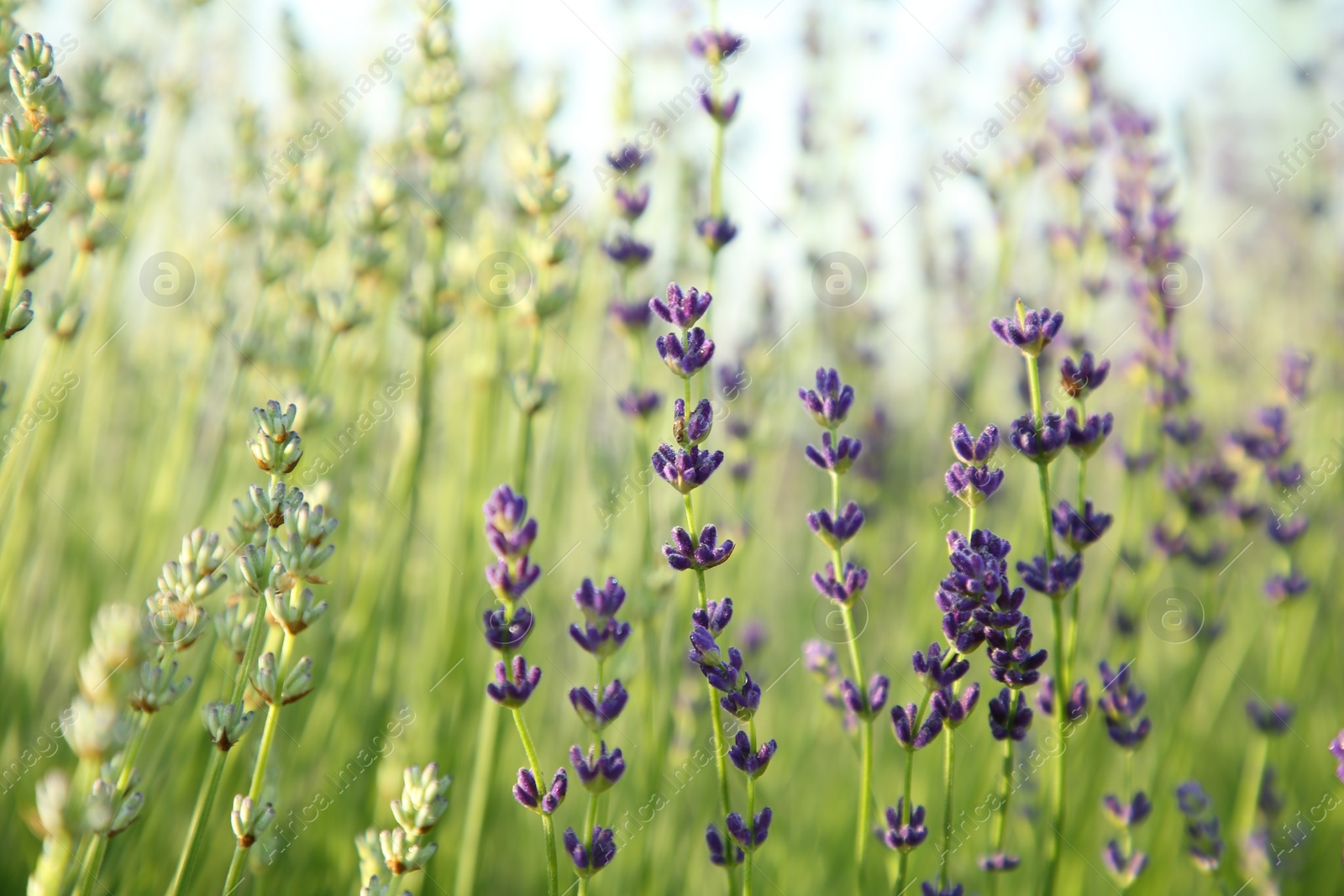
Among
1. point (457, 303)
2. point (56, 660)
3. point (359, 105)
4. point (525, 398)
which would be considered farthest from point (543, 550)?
point (359, 105)

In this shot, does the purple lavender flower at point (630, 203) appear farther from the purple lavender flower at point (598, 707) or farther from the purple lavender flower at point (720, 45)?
the purple lavender flower at point (598, 707)

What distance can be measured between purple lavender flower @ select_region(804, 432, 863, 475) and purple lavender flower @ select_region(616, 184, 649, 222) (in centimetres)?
91

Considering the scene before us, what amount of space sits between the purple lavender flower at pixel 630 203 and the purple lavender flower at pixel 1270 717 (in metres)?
1.66

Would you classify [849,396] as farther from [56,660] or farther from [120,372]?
[120,372]

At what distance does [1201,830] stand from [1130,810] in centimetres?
11

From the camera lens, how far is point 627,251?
1954 mm

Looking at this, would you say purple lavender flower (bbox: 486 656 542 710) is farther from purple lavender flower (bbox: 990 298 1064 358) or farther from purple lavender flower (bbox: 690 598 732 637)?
purple lavender flower (bbox: 990 298 1064 358)

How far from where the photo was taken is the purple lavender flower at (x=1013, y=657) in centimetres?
106

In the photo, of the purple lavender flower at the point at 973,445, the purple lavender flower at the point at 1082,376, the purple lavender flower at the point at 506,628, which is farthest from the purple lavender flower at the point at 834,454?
the purple lavender flower at the point at 506,628

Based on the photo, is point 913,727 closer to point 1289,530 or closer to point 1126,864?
point 1126,864

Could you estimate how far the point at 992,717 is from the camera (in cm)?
114

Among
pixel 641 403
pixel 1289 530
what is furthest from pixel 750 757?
pixel 1289 530

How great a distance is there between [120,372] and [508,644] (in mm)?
2809

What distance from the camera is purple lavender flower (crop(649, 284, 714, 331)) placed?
3.74 ft
